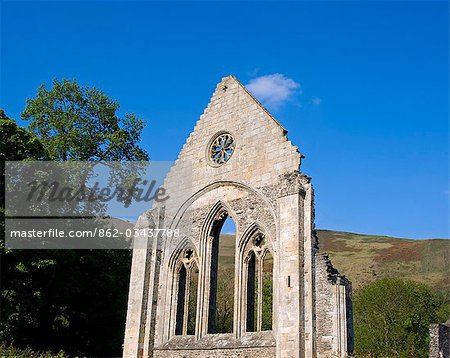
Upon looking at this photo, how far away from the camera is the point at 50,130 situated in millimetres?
23312

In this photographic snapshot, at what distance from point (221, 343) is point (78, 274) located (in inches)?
316

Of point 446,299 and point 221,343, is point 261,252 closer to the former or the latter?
point 221,343

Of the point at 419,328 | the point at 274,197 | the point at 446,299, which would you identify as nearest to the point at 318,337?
the point at 274,197

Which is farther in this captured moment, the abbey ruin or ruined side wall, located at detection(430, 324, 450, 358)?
ruined side wall, located at detection(430, 324, 450, 358)

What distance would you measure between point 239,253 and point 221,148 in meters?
3.76

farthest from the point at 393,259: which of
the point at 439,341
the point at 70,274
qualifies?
the point at 70,274

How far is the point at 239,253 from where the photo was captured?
1473cm

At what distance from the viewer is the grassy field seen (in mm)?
60969

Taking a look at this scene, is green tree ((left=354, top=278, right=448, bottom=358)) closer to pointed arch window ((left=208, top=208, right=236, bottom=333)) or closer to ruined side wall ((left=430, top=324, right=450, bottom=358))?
pointed arch window ((left=208, top=208, right=236, bottom=333))

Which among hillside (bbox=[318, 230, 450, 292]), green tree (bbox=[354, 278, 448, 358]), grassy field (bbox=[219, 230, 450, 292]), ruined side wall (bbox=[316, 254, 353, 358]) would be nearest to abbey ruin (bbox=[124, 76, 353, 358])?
ruined side wall (bbox=[316, 254, 353, 358])

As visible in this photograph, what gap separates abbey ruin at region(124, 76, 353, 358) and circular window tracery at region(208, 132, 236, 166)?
4cm

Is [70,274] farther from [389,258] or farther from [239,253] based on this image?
[389,258]

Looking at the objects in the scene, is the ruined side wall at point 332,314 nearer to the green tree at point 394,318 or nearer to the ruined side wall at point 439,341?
the ruined side wall at point 439,341

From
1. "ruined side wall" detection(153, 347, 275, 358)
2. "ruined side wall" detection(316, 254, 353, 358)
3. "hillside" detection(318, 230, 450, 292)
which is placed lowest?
"ruined side wall" detection(153, 347, 275, 358)
